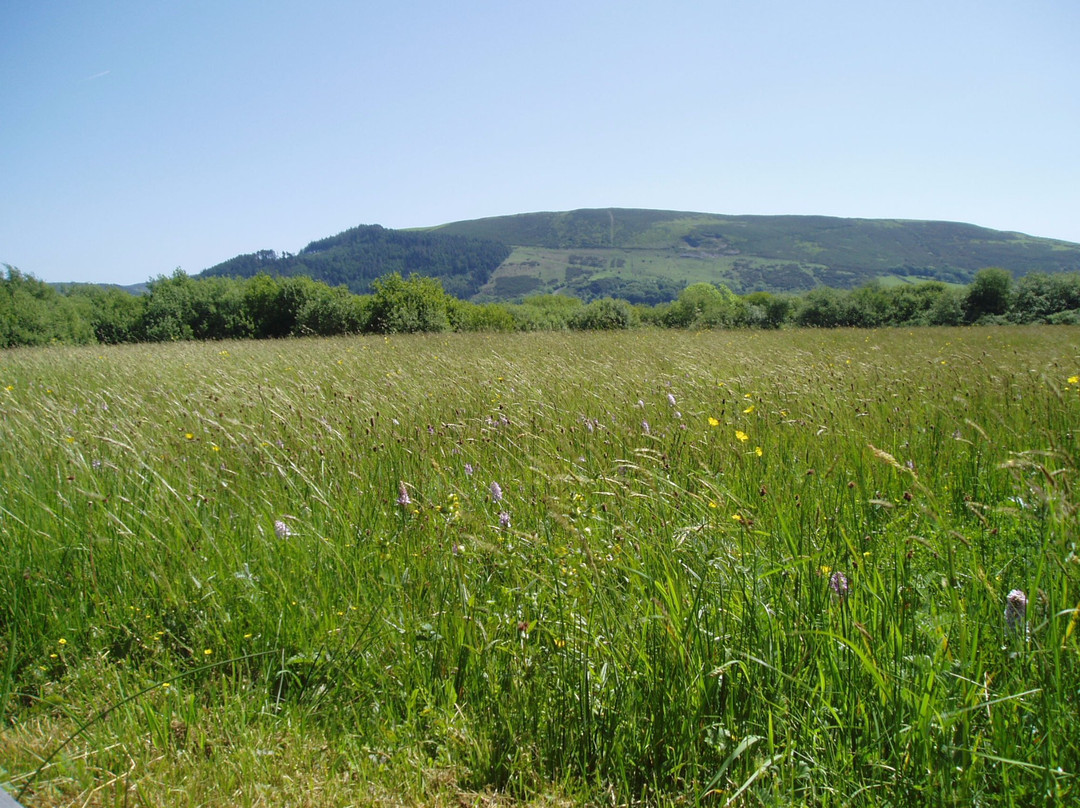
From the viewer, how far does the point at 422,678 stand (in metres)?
1.73

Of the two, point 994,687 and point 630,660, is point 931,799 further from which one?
point 630,660

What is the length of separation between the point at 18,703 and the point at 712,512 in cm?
255

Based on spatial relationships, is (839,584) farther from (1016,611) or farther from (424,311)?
(424,311)

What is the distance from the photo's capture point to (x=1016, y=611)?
139cm

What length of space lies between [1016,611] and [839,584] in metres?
0.39

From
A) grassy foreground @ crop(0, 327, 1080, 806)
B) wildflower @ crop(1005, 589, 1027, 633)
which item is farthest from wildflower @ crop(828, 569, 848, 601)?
wildflower @ crop(1005, 589, 1027, 633)

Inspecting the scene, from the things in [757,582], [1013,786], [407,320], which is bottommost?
[1013,786]

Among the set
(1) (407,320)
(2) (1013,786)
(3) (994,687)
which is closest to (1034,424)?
(3) (994,687)

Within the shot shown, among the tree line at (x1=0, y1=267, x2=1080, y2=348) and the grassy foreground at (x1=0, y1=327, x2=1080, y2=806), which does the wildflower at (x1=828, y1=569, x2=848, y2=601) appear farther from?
the tree line at (x1=0, y1=267, x2=1080, y2=348)

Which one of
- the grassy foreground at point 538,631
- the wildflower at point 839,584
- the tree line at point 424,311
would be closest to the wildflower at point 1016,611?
the grassy foreground at point 538,631

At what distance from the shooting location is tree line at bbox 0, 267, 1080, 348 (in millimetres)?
24688

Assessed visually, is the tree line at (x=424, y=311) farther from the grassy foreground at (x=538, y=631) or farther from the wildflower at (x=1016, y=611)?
the wildflower at (x=1016, y=611)

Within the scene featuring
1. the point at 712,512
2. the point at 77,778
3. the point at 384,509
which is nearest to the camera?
the point at 77,778

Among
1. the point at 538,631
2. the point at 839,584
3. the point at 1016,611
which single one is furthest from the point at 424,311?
the point at 1016,611
